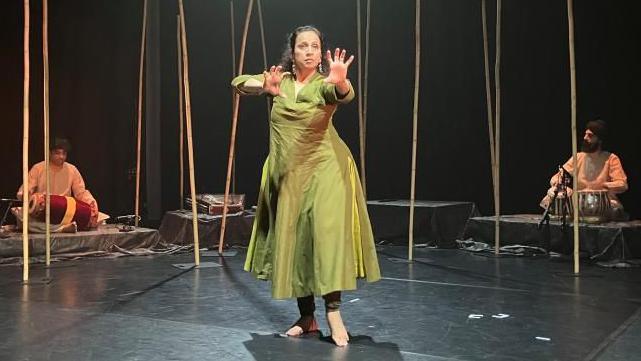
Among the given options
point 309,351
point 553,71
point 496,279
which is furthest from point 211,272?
point 553,71

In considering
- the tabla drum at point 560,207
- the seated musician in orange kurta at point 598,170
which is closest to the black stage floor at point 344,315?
the tabla drum at point 560,207

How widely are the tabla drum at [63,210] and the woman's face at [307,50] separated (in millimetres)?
3229

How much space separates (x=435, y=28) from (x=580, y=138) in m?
1.63

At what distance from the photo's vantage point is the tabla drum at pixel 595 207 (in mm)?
5031

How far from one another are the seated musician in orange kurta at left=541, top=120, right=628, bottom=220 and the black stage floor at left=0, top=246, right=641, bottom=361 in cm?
74

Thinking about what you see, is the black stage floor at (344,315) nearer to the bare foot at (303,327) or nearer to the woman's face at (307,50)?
the bare foot at (303,327)

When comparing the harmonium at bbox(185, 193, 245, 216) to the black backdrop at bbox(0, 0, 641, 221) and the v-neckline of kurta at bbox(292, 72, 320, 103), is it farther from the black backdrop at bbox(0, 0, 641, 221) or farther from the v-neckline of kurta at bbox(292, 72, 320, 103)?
the v-neckline of kurta at bbox(292, 72, 320, 103)

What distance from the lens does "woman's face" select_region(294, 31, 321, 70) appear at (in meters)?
2.61

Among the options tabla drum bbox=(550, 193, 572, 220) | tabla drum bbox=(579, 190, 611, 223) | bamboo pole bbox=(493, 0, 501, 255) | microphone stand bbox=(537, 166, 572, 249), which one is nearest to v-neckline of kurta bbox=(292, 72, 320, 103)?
bamboo pole bbox=(493, 0, 501, 255)

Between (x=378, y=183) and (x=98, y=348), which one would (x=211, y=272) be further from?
(x=378, y=183)

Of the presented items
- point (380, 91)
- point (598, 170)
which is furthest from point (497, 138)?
point (380, 91)

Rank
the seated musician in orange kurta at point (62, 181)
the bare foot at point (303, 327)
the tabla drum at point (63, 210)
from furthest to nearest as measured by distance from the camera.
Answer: the seated musician in orange kurta at point (62, 181) → the tabla drum at point (63, 210) → the bare foot at point (303, 327)

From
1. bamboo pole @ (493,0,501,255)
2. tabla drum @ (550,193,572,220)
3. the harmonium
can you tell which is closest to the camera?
bamboo pole @ (493,0,501,255)

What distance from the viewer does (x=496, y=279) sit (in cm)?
421
